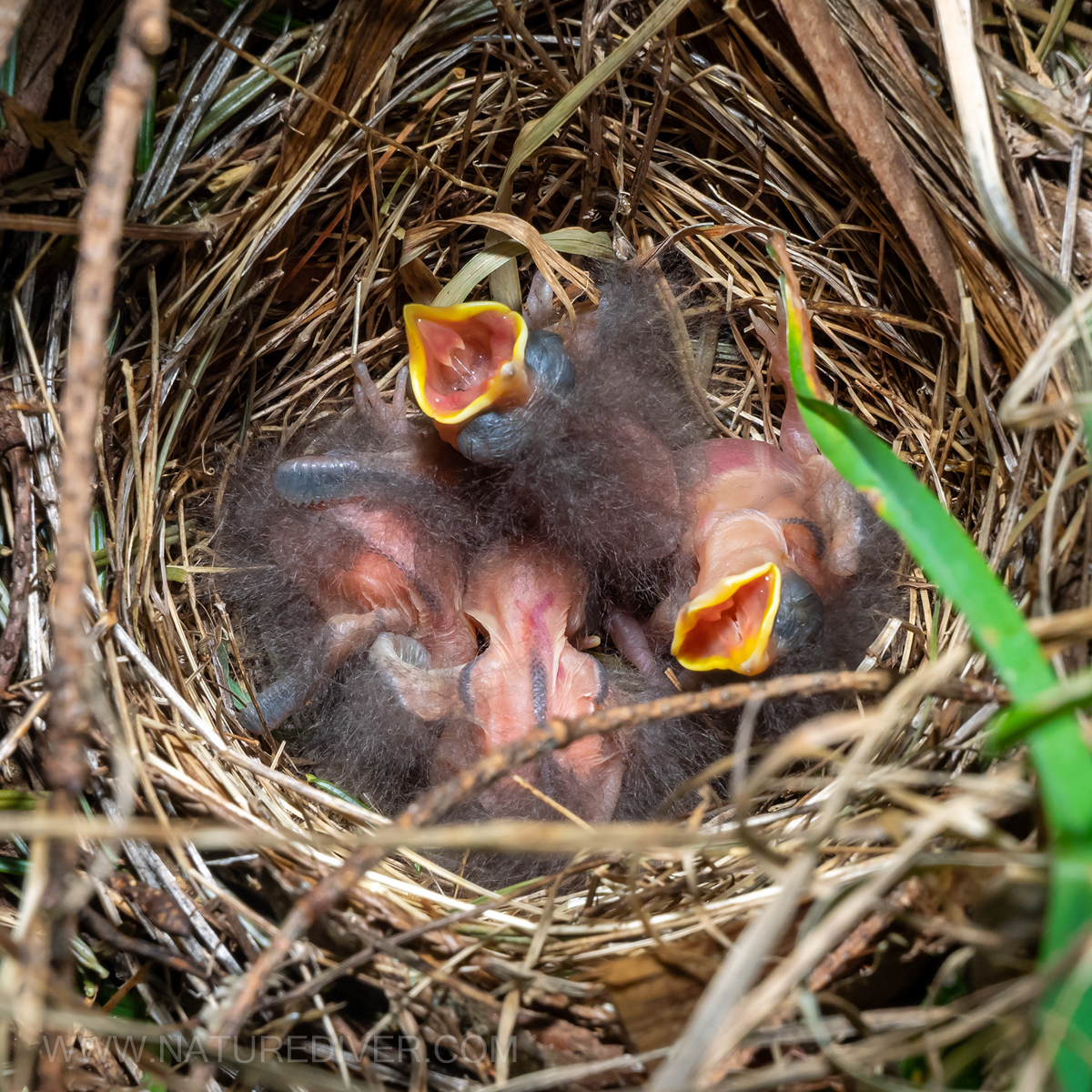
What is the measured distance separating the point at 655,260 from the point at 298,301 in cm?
58

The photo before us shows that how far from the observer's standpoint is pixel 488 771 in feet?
2.41

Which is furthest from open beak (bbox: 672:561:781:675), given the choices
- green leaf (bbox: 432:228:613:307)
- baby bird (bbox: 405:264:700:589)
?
green leaf (bbox: 432:228:613:307)

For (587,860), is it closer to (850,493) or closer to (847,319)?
(850,493)

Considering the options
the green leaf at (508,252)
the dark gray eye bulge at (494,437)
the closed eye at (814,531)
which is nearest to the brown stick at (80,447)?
the dark gray eye bulge at (494,437)

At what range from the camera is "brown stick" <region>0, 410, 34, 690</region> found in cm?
102

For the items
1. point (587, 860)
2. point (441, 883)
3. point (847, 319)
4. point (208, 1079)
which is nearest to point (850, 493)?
point (847, 319)

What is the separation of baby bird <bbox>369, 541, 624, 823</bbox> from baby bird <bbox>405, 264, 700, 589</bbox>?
7 centimetres

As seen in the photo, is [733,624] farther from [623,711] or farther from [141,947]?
[141,947]

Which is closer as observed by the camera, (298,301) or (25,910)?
(25,910)

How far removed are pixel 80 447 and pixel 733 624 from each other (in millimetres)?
803

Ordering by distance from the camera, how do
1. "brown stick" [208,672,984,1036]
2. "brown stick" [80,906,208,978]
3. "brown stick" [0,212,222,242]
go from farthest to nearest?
"brown stick" [0,212,222,242] < "brown stick" [80,906,208,978] < "brown stick" [208,672,984,1036]

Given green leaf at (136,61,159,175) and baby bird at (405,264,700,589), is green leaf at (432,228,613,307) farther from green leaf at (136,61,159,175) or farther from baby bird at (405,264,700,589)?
green leaf at (136,61,159,175)

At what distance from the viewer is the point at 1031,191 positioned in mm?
1061

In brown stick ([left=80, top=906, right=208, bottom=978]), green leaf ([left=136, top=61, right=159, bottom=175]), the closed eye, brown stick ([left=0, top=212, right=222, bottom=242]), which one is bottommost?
brown stick ([left=80, top=906, right=208, bottom=978])
